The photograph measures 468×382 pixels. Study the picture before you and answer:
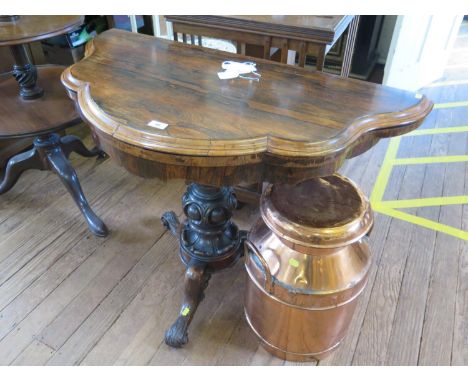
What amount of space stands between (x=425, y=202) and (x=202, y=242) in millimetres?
1275

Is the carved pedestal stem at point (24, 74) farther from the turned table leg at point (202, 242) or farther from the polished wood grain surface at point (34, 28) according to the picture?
the turned table leg at point (202, 242)

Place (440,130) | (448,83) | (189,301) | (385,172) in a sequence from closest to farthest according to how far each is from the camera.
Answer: (189,301) < (385,172) < (440,130) < (448,83)

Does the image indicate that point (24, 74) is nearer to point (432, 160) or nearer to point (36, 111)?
point (36, 111)

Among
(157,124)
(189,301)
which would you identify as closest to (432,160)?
(189,301)

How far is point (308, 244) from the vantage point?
1087 mm

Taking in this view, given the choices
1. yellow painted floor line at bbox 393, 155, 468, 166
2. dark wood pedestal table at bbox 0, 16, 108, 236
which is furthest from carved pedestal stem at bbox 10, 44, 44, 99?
yellow painted floor line at bbox 393, 155, 468, 166

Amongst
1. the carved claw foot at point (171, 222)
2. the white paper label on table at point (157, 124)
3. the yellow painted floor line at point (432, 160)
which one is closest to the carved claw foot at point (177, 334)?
the carved claw foot at point (171, 222)

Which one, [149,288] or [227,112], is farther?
[149,288]

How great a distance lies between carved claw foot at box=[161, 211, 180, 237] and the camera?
177cm

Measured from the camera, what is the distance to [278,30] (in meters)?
1.57

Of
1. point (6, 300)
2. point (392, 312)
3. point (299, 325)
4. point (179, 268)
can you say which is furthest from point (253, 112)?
point (6, 300)

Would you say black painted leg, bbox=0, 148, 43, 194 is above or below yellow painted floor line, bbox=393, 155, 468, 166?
above

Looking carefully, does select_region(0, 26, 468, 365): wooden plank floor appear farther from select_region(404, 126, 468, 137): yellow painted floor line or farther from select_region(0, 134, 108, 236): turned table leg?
select_region(404, 126, 468, 137): yellow painted floor line

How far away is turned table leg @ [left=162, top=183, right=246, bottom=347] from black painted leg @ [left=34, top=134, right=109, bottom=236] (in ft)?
1.56
